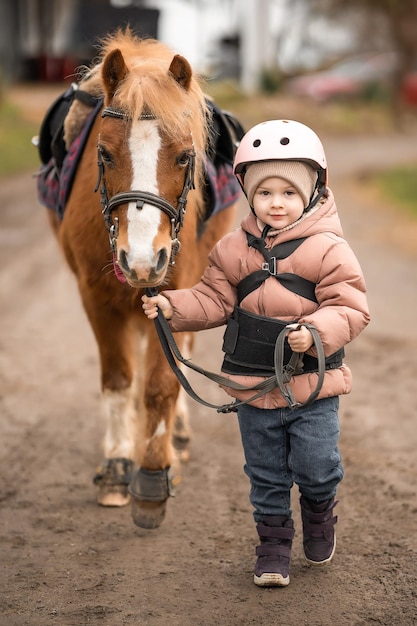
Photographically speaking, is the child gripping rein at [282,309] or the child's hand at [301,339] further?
the child gripping rein at [282,309]

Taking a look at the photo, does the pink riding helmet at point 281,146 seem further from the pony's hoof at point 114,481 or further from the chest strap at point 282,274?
the pony's hoof at point 114,481

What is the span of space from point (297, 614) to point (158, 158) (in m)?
1.71

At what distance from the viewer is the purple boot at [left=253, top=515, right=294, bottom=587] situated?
11.9 feet

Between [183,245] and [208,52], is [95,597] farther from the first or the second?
[208,52]

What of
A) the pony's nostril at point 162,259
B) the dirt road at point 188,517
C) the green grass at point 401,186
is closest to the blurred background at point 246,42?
the green grass at point 401,186

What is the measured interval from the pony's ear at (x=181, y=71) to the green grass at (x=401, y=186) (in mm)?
10315

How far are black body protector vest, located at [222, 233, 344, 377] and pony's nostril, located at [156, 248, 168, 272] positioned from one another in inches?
14.5

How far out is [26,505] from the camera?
14.8ft

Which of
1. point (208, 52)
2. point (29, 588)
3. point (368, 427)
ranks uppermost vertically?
point (29, 588)

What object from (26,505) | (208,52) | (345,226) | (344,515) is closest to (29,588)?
(26,505)

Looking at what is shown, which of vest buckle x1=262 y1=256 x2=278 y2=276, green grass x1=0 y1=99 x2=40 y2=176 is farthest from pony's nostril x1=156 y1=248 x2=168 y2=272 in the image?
green grass x1=0 y1=99 x2=40 y2=176

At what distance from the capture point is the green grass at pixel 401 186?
1472 centimetres

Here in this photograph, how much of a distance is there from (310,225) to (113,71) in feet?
3.16

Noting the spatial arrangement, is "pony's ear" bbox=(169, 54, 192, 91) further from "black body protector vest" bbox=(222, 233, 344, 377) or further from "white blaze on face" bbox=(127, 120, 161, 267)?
"black body protector vest" bbox=(222, 233, 344, 377)
